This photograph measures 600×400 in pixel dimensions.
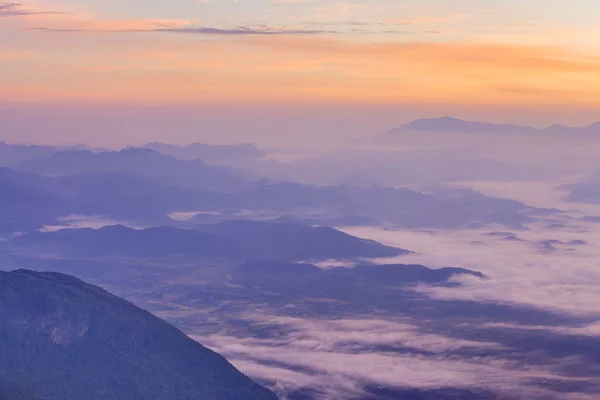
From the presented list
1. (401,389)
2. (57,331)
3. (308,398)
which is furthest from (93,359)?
(401,389)

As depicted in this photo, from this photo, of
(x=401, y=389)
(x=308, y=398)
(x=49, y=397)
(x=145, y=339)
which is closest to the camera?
(x=49, y=397)

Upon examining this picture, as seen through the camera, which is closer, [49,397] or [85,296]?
[49,397]

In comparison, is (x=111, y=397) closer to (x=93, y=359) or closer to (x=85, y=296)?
(x=93, y=359)

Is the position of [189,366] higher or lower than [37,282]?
lower

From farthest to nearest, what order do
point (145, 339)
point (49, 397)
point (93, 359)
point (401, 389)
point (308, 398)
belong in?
point (401, 389) → point (308, 398) → point (145, 339) → point (93, 359) → point (49, 397)

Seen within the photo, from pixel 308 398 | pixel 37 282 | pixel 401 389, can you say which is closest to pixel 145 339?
pixel 37 282

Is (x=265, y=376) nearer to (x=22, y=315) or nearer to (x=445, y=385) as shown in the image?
(x=445, y=385)
